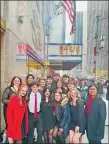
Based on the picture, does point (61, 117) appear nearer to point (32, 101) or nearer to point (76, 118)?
point (76, 118)

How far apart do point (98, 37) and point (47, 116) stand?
1.44 m

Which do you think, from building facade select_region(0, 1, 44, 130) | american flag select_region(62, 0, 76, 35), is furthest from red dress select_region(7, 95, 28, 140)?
building facade select_region(0, 1, 44, 130)

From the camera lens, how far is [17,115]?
13.7 feet

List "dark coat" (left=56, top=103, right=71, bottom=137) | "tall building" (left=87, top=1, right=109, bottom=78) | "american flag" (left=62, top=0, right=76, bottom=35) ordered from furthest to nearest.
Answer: "american flag" (left=62, top=0, right=76, bottom=35)
"tall building" (left=87, top=1, right=109, bottom=78)
"dark coat" (left=56, top=103, right=71, bottom=137)

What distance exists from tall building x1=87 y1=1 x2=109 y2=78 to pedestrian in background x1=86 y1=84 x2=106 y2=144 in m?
0.75

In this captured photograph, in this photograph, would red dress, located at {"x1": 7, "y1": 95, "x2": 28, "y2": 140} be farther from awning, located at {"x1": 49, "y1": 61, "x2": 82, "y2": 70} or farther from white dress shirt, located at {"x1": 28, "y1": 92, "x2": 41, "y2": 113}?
awning, located at {"x1": 49, "y1": 61, "x2": 82, "y2": 70}

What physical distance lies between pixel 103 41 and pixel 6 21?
217 centimetres

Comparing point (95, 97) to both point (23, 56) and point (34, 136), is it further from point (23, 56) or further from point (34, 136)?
point (23, 56)

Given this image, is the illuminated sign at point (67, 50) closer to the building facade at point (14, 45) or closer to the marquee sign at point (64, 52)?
the marquee sign at point (64, 52)

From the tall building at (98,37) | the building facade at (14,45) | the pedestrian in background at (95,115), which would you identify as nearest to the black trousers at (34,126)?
the pedestrian in background at (95,115)

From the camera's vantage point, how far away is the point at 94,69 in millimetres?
4988

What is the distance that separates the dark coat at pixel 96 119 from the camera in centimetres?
416

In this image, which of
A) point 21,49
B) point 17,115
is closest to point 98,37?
point 17,115

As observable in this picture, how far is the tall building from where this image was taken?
4.95 m
